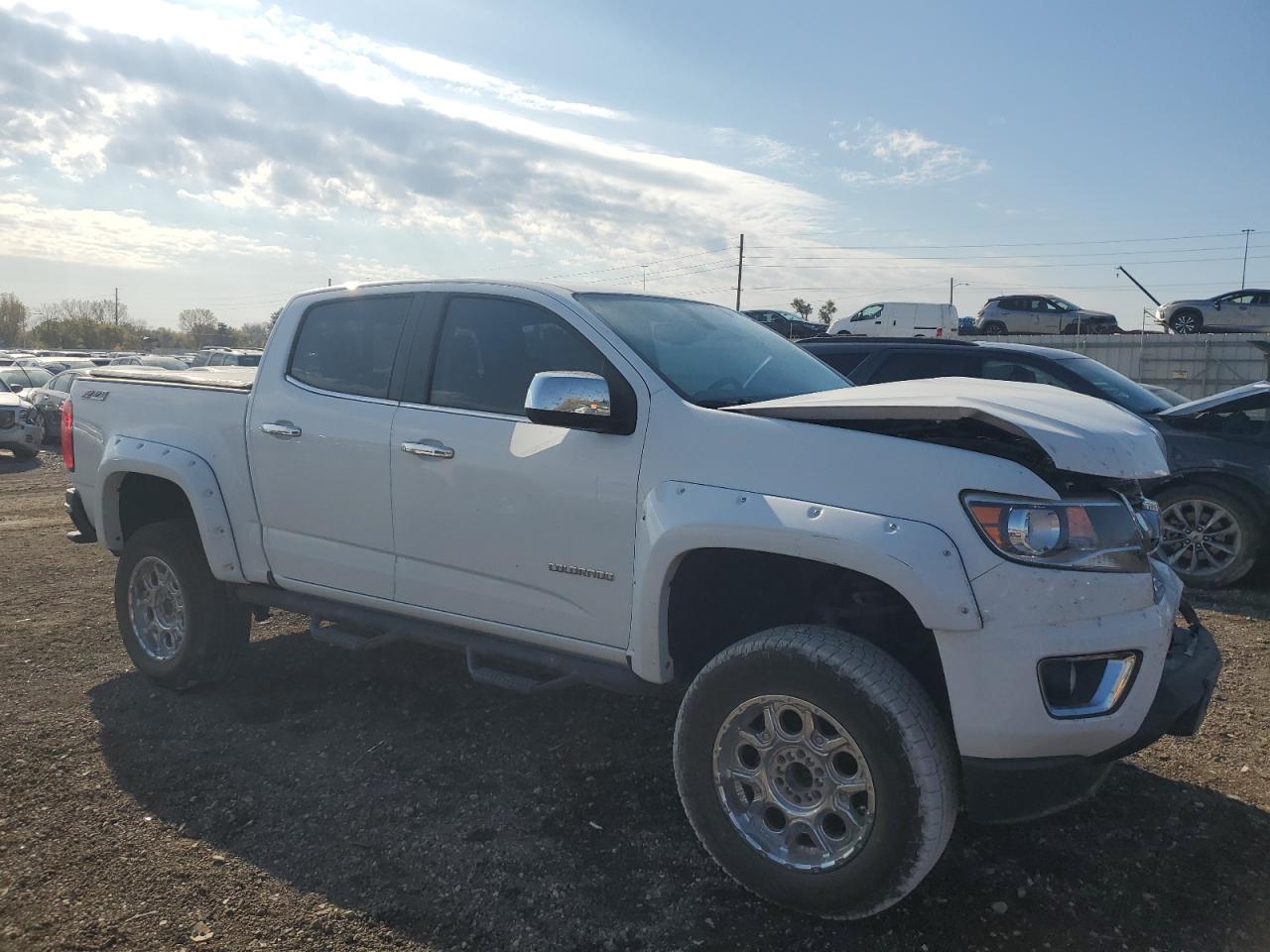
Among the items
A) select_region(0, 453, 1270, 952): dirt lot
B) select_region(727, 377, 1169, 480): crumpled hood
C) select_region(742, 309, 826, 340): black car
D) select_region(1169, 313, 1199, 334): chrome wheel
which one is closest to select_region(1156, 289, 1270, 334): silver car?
select_region(1169, 313, 1199, 334): chrome wheel

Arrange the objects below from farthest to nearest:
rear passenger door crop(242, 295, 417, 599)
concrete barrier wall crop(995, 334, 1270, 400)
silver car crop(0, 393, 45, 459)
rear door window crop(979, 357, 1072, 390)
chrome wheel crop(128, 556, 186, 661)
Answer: concrete barrier wall crop(995, 334, 1270, 400) → silver car crop(0, 393, 45, 459) → rear door window crop(979, 357, 1072, 390) → chrome wheel crop(128, 556, 186, 661) → rear passenger door crop(242, 295, 417, 599)

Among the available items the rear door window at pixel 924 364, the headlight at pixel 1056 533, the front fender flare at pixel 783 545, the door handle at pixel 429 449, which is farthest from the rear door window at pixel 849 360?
the headlight at pixel 1056 533

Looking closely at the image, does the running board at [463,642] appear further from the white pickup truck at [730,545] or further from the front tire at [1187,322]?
the front tire at [1187,322]

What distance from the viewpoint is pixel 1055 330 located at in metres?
32.1

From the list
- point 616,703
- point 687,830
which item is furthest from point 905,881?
point 616,703

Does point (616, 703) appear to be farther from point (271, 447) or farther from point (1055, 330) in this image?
point (1055, 330)

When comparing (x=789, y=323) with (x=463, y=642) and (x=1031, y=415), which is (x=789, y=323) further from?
(x=1031, y=415)

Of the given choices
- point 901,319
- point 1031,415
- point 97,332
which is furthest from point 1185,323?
point 97,332

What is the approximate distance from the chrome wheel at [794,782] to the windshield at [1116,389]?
517 cm

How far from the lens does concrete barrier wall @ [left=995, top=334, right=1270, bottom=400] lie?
82.2ft

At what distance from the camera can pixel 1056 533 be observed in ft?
8.66

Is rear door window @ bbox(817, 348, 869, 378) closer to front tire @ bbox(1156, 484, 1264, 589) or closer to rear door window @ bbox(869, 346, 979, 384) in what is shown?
rear door window @ bbox(869, 346, 979, 384)

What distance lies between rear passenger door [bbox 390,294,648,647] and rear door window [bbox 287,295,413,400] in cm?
19

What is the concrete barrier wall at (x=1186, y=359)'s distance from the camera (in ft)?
82.2
